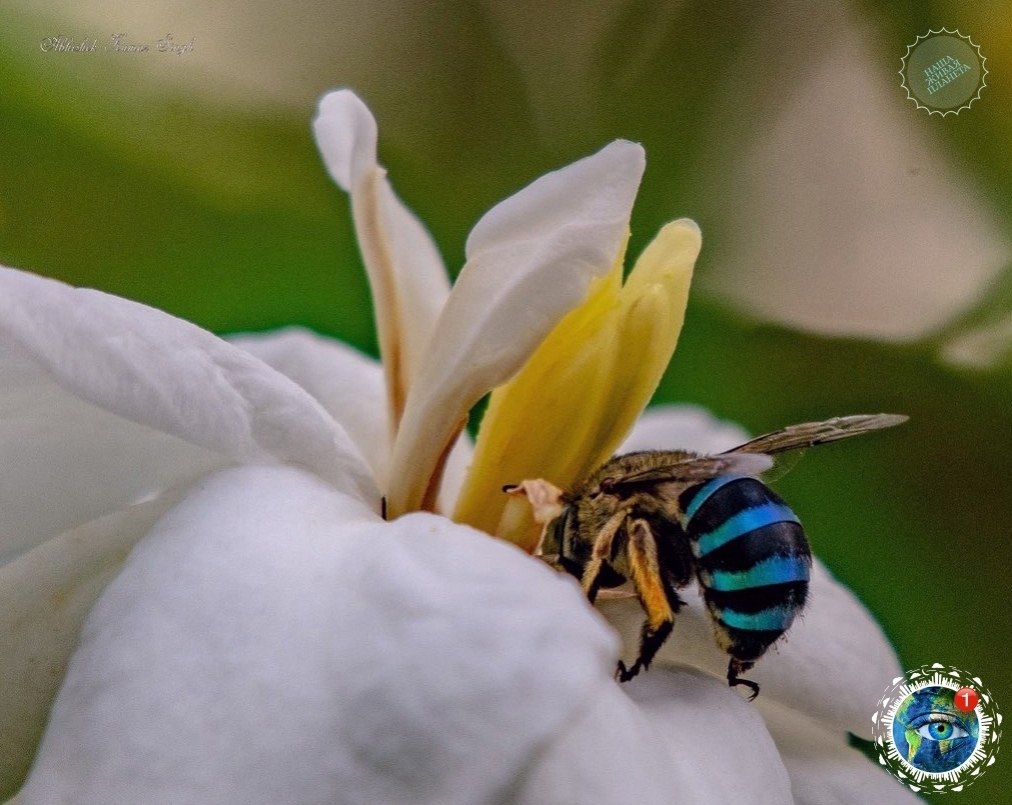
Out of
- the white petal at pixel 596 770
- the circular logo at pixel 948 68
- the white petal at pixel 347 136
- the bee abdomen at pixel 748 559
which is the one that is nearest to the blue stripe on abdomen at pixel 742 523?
the bee abdomen at pixel 748 559

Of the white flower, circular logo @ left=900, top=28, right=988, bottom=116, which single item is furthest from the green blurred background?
the white flower

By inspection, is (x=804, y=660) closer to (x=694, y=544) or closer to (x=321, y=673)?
(x=694, y=544)

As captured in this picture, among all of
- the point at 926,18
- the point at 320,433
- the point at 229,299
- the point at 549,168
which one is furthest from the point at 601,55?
the point at 320,433

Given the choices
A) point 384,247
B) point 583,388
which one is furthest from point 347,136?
point 583,388

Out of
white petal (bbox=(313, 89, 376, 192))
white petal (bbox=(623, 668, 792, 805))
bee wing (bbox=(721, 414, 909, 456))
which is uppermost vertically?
white petal (bbox=(313, 89, 376, 192))

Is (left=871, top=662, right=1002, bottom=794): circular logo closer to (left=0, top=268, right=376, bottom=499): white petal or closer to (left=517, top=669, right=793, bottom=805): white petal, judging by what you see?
(left=517, top=669, right=793, bottom=805): white petal

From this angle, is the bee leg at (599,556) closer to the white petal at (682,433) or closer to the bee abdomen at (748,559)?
the bee abdomen at (748,559)
